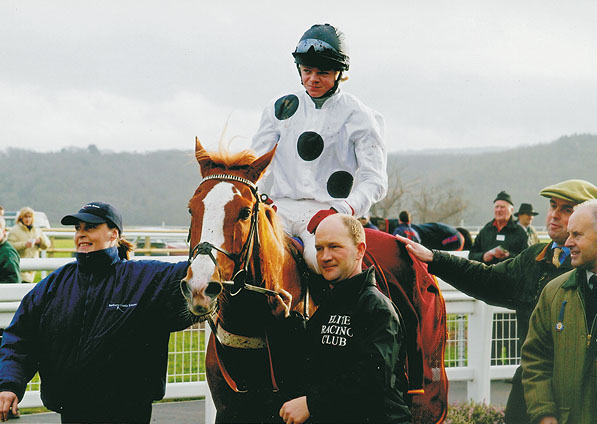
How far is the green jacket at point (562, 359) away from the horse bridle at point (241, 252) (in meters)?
1.18

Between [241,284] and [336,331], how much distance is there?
0.51 metres

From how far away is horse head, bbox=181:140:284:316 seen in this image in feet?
8.67

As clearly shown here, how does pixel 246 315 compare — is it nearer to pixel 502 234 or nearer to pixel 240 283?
pixel 240 283

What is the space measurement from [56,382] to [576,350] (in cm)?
232

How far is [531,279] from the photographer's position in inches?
143

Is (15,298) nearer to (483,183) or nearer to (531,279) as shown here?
(531,279)

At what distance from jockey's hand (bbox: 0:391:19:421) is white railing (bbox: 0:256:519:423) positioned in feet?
6.21

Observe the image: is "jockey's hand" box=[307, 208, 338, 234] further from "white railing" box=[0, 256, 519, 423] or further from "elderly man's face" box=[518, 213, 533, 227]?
"elderly man's face" box=[518, 213, 533, 227]

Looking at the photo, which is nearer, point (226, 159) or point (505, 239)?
point (226, 159)

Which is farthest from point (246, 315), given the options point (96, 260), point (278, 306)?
point (96, 260)

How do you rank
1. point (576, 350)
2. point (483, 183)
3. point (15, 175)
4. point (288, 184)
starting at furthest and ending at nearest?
point (483, 183), point (15, 175), point (288, 184), point (576, 350)

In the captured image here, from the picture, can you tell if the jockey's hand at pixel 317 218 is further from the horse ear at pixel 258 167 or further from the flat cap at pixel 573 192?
the flat cap at pixel 573 192

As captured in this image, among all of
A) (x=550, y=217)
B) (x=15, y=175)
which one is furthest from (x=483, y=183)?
(x=550, y=217)

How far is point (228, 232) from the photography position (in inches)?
111
